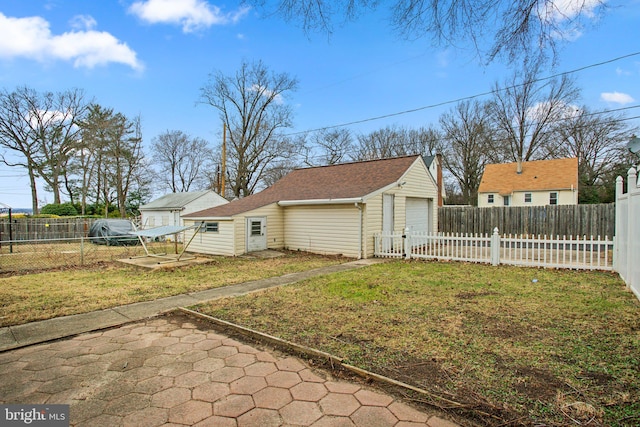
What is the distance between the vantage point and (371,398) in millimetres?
2682

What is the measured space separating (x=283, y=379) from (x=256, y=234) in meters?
10.5

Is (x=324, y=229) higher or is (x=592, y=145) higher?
(x=592, y=145)

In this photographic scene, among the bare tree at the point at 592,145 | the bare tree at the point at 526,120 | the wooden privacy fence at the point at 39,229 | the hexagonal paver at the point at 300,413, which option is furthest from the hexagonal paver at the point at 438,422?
the bare tree at the point at 592,145

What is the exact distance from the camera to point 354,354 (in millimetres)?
3426

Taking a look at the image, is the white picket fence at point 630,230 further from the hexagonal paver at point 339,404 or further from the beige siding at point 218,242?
the beige siding at point 218,242

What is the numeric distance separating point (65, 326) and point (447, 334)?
5.12 meters

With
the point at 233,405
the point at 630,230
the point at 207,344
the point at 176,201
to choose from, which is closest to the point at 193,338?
the point at 207,344

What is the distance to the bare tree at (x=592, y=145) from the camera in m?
24.9

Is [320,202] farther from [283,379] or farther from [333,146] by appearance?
[333,146]

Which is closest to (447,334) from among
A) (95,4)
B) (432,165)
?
(95,4)

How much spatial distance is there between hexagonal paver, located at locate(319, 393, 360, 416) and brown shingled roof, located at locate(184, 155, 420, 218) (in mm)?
9208

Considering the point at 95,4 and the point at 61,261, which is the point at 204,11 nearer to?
the point at 95,4

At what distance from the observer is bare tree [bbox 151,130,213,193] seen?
35750 mm

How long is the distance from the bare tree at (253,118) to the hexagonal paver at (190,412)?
2948 cm
